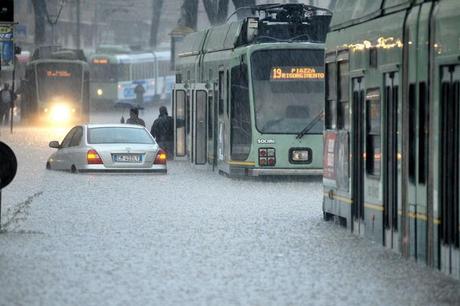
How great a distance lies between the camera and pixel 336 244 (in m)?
16.8

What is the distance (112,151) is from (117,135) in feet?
2.85

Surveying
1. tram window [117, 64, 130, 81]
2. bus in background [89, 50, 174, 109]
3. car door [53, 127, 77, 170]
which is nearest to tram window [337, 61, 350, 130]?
car door [53, 127, 77, 170]

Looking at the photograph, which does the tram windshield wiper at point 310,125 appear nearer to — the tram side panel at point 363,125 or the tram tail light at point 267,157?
the tram tail light at point 267,157

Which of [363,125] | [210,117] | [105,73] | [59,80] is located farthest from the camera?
[105,73]

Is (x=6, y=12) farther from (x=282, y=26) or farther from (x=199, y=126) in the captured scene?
(x=199, y=126)

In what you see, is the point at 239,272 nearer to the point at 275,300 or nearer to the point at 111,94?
the point at 275,300

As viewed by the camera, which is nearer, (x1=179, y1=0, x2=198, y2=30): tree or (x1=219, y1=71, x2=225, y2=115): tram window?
(x1=219, y1=71, x2=225, y2=115): tram window

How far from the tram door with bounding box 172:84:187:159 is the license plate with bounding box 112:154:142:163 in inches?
248

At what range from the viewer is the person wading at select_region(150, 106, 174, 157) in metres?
39.4

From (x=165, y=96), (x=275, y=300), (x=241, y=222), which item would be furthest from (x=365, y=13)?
(x=165, y=96)

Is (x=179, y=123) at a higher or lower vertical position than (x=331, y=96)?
lower

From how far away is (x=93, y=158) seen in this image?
101 ft

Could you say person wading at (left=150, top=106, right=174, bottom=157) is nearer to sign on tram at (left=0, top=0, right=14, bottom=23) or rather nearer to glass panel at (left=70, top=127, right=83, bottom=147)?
glass panel at (left=70, top=127, right=83, bottom=147)

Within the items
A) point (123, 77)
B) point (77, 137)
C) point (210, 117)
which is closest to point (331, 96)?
point (77, 137)
